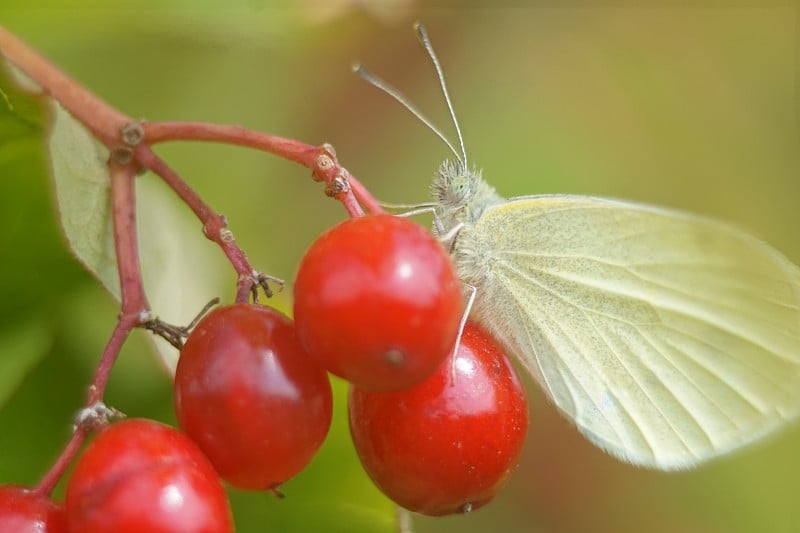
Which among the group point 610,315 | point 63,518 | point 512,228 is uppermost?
point 512,228

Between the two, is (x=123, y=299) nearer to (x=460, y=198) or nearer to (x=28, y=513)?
(x=28, y=513)

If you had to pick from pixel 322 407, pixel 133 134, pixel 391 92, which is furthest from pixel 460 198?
pixel 322 407

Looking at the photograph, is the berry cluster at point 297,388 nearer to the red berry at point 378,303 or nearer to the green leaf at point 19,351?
the red berry at point 378,303

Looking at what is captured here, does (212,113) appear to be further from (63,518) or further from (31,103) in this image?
(63,518)

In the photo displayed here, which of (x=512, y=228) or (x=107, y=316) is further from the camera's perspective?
(x=512, y=228)

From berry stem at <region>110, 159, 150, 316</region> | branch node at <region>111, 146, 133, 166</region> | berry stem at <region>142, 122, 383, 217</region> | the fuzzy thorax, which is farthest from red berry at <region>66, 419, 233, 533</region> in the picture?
the fuzzy thorax

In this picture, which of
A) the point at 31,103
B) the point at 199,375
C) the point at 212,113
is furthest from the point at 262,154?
the point at 199,375

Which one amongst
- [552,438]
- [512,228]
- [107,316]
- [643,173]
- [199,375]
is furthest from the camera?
[643,173]
